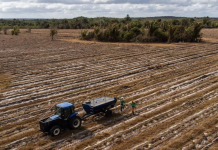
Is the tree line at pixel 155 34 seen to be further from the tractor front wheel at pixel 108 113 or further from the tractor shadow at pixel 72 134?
the tractor shadow at pixel 72 134

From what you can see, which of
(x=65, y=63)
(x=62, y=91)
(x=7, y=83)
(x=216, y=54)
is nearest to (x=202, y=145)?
(x=62, y=91)

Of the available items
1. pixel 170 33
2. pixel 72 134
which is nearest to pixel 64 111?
pixel 72 134

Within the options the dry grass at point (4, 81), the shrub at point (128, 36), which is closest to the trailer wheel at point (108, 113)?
the dry grass at point (4, 81)

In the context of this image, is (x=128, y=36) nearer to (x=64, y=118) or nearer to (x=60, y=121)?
(x=64, y=118)

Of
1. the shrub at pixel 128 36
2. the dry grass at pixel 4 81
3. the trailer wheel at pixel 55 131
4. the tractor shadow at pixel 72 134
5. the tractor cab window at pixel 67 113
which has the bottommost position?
the tractor shadow at pixel 72 134

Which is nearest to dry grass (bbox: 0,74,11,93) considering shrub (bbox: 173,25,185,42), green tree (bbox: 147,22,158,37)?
green tree (bbox: 147,22,158,37)
